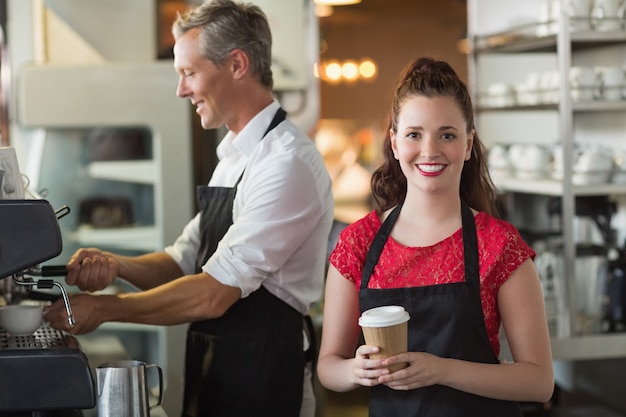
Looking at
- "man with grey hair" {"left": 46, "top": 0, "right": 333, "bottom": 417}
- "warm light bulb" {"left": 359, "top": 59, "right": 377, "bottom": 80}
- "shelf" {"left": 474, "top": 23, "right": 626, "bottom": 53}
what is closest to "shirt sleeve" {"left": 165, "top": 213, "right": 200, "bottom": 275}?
"man with grey hair" {"left": 46, "top": 0, "right": 333, "bottom": 417}

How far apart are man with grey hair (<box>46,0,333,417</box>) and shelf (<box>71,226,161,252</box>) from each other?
4.45ft

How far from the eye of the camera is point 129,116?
3.82 metres

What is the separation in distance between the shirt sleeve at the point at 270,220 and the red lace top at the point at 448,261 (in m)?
0.39

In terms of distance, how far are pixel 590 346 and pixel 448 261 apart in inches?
79.2

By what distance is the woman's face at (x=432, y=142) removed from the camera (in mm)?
1771

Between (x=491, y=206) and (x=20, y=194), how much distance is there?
0.94 metres

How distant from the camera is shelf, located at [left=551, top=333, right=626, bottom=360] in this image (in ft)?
11.8

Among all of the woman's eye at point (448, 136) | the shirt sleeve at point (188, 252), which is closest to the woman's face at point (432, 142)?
the woman's eye at point (448, 136)

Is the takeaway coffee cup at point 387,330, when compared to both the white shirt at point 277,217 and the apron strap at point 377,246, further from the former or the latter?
the white shirt at point 277,217

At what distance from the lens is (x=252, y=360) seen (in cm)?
232

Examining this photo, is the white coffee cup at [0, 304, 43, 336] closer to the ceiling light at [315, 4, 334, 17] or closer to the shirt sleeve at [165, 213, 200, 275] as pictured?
the shirt sleeve at [165, 213, 200, 275]

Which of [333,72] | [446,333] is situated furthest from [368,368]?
[333,72]

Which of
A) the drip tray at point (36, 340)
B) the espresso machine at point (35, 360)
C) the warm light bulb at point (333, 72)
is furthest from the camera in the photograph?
the warm light bulb at point (333, 72)

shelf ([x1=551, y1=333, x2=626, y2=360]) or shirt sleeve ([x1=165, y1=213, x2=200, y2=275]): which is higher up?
shirt sleeve ([x1=165, y1=213, x2=200, y2=275])
